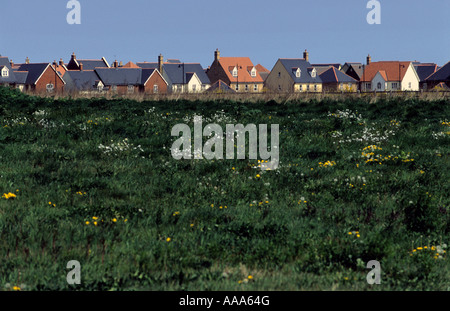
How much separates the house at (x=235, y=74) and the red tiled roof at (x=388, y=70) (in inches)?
1018

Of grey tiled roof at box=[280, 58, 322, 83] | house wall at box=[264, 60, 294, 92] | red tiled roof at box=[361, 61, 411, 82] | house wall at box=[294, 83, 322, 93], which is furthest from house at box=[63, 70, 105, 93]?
red tiled roof at box=[361, 61, 411, 82]

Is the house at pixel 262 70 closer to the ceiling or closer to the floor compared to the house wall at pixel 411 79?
closer to the ceiling

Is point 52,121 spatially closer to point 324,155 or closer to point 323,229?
point 324,155

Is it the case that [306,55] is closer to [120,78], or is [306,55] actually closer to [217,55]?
[217,55]

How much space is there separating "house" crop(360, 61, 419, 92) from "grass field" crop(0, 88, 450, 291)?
99459mm

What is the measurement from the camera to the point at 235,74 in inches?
4663

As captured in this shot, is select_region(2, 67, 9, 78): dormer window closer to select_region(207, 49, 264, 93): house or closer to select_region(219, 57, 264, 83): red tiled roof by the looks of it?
select_region(207, 49, 264, 93): house

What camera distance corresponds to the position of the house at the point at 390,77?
10875 centimetres

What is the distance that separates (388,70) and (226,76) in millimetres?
38391

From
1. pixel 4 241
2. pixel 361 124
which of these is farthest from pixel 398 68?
pixel 4 241

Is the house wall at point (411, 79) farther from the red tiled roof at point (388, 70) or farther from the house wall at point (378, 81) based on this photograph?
the house wall at point (378, 81)

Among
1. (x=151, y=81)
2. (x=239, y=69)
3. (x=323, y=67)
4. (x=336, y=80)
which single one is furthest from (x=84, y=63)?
(x=323, y=67)

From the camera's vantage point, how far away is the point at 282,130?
16672mm

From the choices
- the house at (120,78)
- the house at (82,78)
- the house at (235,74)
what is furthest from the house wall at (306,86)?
the house at (82,78)
